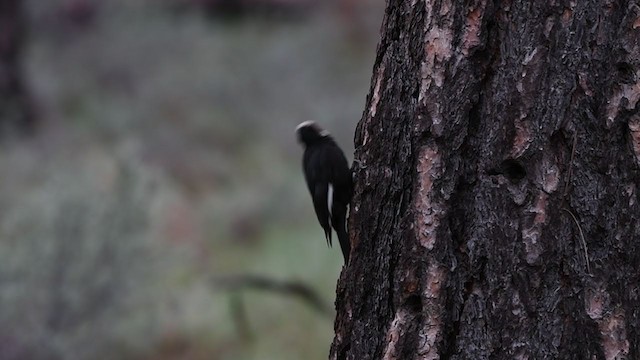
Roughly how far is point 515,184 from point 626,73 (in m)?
0.36

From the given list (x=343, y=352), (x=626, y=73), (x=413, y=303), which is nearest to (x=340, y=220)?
(x=343, y=352)

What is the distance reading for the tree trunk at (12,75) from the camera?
1484 cm

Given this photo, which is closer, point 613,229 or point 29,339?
point 613,229

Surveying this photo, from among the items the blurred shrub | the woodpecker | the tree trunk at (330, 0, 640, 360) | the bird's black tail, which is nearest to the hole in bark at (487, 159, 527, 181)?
the tree trunk at (330, 0, 640, 360)

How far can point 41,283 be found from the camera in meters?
8.04

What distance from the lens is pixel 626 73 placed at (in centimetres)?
256

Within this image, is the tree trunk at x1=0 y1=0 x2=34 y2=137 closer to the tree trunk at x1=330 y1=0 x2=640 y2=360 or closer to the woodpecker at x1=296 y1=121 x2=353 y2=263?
the woodpecker at x1=296 y1=121 x2=353 y2=263

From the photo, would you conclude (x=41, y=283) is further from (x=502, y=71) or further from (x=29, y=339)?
(x=502, y=71)

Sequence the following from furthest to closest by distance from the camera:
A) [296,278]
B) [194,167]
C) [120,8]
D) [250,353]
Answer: [120,8] → [194,167] → [296,278] → [250,353]

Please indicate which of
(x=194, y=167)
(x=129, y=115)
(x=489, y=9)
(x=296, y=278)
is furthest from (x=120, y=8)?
(x=489, y=9)

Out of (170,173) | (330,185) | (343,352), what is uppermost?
(170,173)

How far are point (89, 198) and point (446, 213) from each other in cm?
614

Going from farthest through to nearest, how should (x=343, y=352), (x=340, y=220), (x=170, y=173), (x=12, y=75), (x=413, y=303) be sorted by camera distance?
(x=12, y=75) < (x=170, y=173) < (x=340, y=220) < (x=343, y=352) < (x=413, y=303)

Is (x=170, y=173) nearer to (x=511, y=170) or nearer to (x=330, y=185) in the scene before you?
(x=330, y=185)
